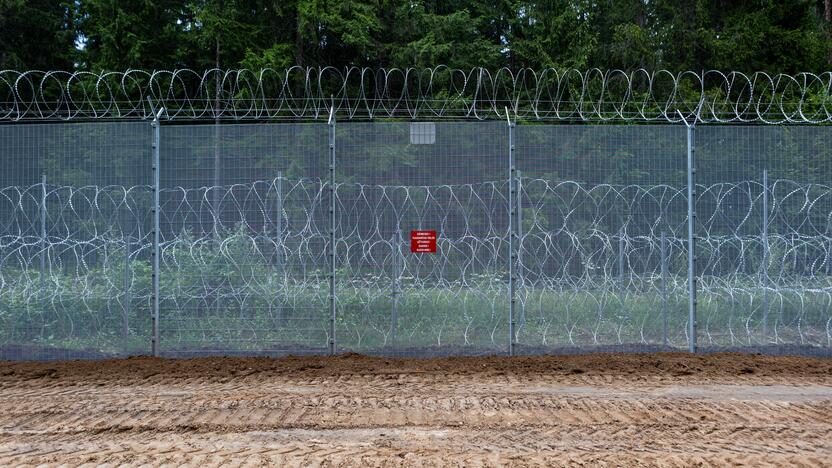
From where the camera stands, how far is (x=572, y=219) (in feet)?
27.6

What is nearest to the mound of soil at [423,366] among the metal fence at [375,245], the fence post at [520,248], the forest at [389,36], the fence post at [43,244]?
the metal fence at [375,245]

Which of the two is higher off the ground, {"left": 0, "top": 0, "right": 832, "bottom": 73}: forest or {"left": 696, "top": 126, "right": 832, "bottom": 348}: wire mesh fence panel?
{"left": 0, "top": 0, "right": 832, "bottom": 73}: forest

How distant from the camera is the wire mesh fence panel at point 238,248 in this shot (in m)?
8.29

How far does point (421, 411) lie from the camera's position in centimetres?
643

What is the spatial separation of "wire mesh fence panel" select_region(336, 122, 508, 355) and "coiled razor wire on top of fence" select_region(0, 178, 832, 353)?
15mm

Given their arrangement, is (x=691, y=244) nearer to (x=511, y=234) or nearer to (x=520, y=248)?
(x=520, y=248)

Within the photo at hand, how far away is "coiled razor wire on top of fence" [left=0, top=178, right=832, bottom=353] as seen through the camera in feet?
27.2

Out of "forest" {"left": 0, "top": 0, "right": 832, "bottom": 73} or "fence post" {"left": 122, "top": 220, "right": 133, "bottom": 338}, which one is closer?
"fence post" {"left": 122, "top": 220, "right": 133, "bottom": 338}

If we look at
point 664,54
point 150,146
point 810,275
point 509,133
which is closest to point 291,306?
point 150,146

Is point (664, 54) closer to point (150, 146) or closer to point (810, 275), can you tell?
point (810, 275)

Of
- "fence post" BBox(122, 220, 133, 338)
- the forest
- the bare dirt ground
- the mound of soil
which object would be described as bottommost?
the bare dirt ground

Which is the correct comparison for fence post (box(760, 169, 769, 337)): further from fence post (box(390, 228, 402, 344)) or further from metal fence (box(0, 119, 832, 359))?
fence post (box(390, 228, 402, 344))

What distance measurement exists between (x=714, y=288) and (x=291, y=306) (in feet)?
15.0

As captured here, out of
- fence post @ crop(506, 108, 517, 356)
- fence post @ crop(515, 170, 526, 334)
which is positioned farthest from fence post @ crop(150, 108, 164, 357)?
fence post @ crop(515, 170, 526, 334)
